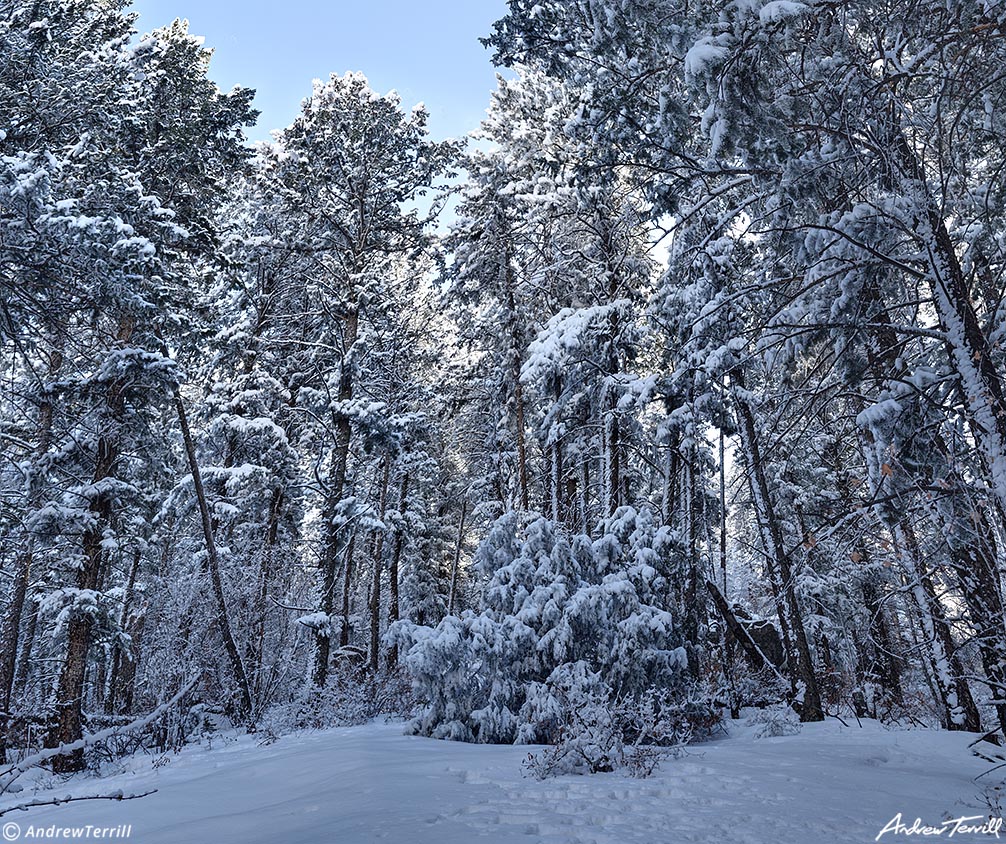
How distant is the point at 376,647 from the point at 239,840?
1835 centimetres

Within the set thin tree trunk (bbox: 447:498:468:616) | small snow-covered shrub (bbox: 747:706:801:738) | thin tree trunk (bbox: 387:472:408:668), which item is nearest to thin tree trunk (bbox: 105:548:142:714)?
thin tree trunk (bbox: 387:472:408:668)

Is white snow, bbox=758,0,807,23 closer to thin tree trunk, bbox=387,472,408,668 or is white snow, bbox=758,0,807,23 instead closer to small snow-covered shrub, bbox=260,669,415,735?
small snow-covered shrub, bbox=260,669,415,735

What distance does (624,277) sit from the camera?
50.1 ft

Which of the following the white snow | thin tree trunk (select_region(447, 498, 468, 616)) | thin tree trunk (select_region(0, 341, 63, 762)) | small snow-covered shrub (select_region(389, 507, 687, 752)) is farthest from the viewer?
thin tree trunk (select_region(447, 498, 468, 616))

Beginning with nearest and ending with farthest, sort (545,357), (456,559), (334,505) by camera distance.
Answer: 1. (545,357)
2. (334,505)
3. (456,559)

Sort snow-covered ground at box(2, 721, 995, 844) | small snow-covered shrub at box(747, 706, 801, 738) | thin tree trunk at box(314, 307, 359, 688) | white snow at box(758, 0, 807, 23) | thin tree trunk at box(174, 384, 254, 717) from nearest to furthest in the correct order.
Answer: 1. snow-covered ground at box(2, 721, 995, 844)
2. white snow at box(758, 0, 807, 23)
3. small snow-covered shrub at box(747, 706, 801, 738)
4. thin tree trunk at box(174, 384, 254, 717)
5. thin tree trunk at box(314, 307, 359, 688)

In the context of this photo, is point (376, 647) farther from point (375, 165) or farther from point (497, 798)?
point (497, 798)

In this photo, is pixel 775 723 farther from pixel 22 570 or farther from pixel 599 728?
pixel 22 570

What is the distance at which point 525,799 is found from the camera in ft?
15.3

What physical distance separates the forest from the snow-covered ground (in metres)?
A: 0.90

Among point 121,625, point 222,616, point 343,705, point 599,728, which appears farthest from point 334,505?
point 599,728

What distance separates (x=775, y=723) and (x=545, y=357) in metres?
8.35

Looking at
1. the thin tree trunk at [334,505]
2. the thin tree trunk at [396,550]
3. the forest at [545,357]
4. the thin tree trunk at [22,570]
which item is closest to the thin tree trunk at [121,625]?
the forest at [545,357]

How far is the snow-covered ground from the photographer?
378 centimetres
